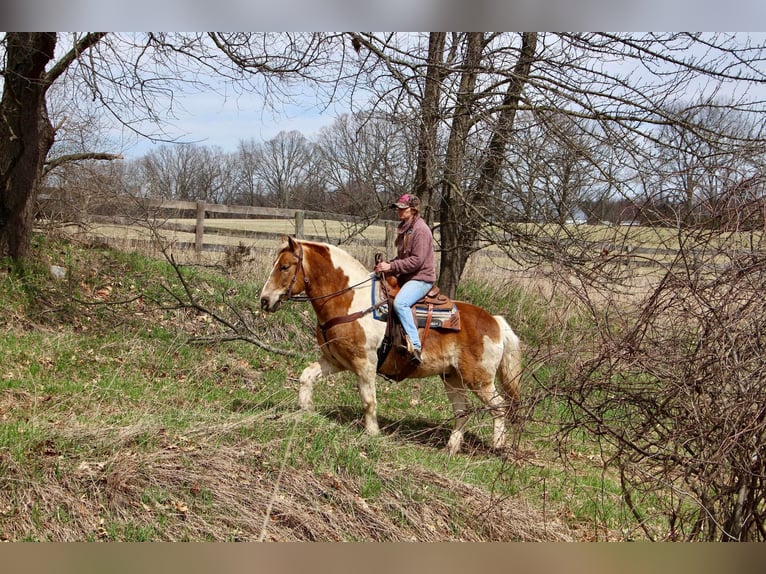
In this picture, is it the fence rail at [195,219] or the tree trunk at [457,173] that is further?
the fence rail at [195,219]

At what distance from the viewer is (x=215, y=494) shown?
5520mm

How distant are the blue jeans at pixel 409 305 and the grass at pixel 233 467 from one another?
140 cm

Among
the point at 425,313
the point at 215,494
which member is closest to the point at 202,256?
the point at 425,313

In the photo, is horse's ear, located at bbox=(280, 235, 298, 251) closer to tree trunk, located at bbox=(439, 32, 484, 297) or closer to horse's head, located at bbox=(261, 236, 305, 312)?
horse's head, located at bbox=(261, 236, 305, 312)

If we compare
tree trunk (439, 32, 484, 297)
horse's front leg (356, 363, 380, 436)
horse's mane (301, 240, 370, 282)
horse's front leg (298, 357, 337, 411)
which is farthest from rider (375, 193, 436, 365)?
tree trunk (439, 32, 484, 297)

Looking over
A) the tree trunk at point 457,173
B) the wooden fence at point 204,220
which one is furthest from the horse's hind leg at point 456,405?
the wooden fence at point 204,220

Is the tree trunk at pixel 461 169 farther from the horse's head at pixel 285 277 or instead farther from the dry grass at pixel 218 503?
the dry grass at pixel 218 503

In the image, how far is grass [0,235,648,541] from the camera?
524 centimetres

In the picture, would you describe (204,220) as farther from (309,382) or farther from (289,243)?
(309,382)

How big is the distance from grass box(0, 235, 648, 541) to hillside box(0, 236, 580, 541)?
0.02m

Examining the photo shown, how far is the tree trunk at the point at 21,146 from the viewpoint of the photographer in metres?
12.4

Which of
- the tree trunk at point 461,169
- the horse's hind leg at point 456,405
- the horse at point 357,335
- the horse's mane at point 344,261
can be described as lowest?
the horse's hind leg at point 456,405

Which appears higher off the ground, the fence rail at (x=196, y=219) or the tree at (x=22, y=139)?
the tree at (x=22, y=139)

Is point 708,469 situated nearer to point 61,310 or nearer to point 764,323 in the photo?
point 764,323
